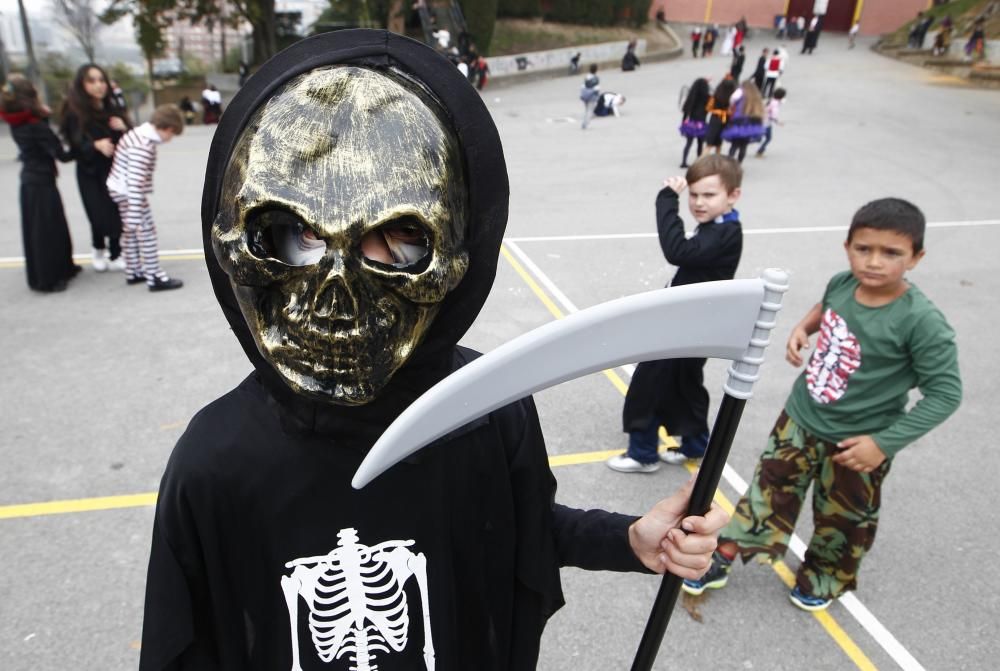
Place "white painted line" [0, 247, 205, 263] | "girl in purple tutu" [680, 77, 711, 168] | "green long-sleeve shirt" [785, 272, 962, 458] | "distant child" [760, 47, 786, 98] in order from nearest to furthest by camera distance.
A: "green long-sleeve shirt" [785, 272, 962, 458] → "white painted line" [0, 247, 205, 263] → "girl in purple tutu" [680, 77, 711, 168] → "distant child" [760, 47, 786, 98]

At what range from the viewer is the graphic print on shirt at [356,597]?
4.13 ft

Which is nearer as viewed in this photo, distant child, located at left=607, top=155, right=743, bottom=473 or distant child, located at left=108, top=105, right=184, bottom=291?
distant child, located at left=607, top=155, right=743, bottom=473

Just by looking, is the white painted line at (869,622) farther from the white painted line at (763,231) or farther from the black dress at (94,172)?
the black dress at (94,172)

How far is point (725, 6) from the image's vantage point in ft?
Result: 113

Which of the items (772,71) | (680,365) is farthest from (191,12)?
(680,365)

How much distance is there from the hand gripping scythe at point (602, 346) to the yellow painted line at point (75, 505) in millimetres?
3212

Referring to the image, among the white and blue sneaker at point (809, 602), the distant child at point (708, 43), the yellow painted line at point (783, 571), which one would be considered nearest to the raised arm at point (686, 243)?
the yellow painted line at point (783, 571)

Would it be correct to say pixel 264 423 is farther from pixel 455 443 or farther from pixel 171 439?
pixel 171 439

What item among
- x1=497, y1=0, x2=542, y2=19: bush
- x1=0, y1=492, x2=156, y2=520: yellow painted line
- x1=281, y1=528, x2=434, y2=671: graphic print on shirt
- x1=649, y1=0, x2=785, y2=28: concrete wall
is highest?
x1=649, y1=0, x2=785, y2=28: concrete wall

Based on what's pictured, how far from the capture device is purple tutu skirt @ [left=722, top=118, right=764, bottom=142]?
1080 cm

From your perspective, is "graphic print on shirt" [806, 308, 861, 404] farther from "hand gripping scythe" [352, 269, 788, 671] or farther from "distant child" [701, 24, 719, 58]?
"distant child" [701, 24, 719, 58]

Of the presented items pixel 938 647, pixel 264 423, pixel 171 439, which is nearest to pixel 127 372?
pixel 171 439

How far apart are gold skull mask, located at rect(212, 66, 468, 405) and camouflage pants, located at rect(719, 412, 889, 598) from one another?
90.1 inches

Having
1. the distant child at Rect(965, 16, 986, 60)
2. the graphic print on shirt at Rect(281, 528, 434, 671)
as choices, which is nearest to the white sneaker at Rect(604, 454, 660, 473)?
the graphic print on shirt at Rect(281, 528, 434, 671)
